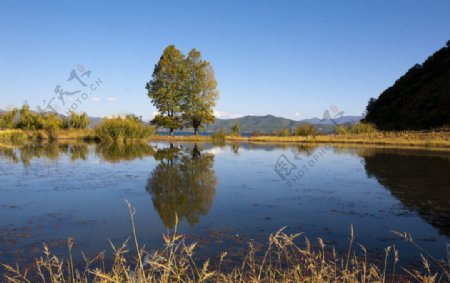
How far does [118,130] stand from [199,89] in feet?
29.8

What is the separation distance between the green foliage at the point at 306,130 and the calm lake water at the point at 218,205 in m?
21.3

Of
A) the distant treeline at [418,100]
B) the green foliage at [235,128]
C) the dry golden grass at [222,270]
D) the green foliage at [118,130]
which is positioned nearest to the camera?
the dry golden grass at [222,270]

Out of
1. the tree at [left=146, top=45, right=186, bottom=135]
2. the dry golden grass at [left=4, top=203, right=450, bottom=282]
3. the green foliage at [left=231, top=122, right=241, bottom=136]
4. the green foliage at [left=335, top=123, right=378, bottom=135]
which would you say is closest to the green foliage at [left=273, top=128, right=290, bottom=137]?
the green foliage at [left=231, top=122, right=241, bottom=136]

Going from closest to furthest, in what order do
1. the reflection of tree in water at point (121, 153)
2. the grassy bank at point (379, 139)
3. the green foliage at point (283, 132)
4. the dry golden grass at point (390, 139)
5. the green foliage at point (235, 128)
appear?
1. the reflection of tree in water at point (121, 153)
2. the dry golden grass at point (390, 139)
3. the grassy bank at point (379, 139)
4. the green foliage at point (283, 132)
5. the green foliage at point (235, 128)

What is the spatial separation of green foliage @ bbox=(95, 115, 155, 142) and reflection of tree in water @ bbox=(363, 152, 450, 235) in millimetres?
19558

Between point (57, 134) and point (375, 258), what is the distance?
35289 millimetres

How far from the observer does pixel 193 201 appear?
8.28 m

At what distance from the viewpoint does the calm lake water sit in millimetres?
5609

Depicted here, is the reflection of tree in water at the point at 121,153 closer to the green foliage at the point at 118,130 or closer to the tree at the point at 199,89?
the green foliage at the point at 118,130

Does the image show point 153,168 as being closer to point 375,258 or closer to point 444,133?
point 375,258

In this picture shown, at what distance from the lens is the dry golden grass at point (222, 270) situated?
2576 mm

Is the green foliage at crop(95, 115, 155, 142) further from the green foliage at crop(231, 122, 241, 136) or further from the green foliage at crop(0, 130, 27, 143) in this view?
the green foliage at crop(231, 122, 241, 136)

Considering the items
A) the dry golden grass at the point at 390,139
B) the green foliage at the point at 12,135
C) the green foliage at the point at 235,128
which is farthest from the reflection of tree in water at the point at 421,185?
the green foliage at the point at 12,135

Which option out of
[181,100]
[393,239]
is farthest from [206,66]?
[393,239]
